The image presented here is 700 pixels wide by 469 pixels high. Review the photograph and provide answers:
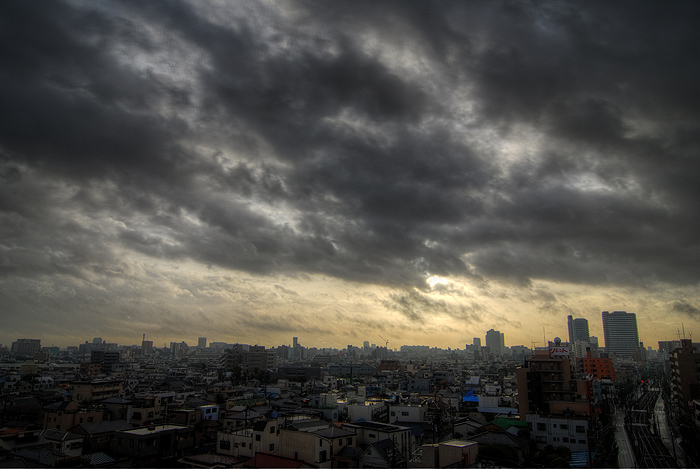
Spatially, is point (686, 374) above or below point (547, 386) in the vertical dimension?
above

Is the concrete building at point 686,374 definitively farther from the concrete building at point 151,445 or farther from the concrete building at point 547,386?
the concrete building at point 151,445

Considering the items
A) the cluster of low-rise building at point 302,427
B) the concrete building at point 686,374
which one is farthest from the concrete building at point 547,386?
the concrete building at point 686,374

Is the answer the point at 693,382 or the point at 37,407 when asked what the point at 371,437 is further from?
the point at 693,382

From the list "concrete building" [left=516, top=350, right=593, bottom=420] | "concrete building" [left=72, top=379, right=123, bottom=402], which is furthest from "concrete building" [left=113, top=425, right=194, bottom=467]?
"concrete building" [left=516, top=350, right=593, bottom=420]

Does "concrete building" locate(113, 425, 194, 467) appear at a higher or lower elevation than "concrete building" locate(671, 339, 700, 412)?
lower

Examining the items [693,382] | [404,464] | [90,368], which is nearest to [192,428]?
[404,464]

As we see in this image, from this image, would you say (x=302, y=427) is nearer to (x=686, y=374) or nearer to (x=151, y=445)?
(x=151, y=445)

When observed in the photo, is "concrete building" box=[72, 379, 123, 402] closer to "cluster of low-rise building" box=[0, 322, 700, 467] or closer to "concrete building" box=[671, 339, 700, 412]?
"cluster of low-rise building" box=[0, 322, 700, 467]

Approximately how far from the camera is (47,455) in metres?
29.6

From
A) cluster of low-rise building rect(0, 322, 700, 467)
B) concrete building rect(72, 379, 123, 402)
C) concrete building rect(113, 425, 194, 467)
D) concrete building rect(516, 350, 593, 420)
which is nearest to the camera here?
cluster of low-rise building rect(0, 322, 700, 467)

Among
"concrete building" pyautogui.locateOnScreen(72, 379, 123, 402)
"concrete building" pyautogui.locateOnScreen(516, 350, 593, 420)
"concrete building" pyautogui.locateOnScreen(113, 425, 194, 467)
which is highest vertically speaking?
"concrete building" pyautogui.locateOnScreen(516, 350, 593, 420)

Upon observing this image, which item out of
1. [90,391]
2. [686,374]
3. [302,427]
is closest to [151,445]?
[302,427]

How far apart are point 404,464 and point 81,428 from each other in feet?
82.4

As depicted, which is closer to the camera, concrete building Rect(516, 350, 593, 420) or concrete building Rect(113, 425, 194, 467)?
concrete building Rect(113, 425, 194, 467)
